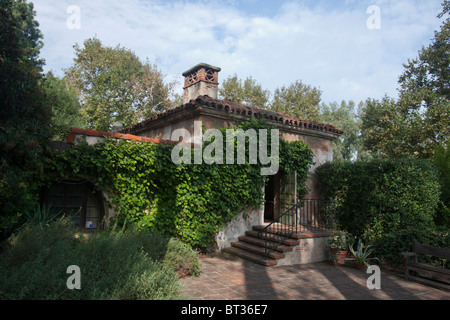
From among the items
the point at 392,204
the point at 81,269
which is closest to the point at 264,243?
the point at 392,204

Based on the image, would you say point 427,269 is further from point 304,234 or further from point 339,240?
point 304,234

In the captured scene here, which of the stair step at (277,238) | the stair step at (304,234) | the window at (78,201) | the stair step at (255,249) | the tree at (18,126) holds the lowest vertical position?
the stair step at (255,249)

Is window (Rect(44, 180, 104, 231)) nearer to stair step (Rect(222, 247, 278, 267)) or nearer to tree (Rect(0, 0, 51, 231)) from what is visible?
tree (Rect(0, 0, 51, 231))

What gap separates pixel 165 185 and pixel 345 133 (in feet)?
125

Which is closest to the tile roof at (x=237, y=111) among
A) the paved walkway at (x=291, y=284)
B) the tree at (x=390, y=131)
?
the paved walkway at (x=291, y=284)

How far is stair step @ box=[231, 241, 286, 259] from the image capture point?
23.8ft

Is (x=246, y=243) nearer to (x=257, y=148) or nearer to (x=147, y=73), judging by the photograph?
(x=257, y=148)

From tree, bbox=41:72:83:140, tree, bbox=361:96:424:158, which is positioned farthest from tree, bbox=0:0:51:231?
tree, bbox=361:96:424:158

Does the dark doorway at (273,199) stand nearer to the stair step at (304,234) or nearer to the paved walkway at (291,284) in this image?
the stair step at (304,234)

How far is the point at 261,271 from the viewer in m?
6.57

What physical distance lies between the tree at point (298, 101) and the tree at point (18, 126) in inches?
886

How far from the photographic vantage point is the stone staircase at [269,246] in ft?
23.8

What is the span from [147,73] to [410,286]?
23.0 m
